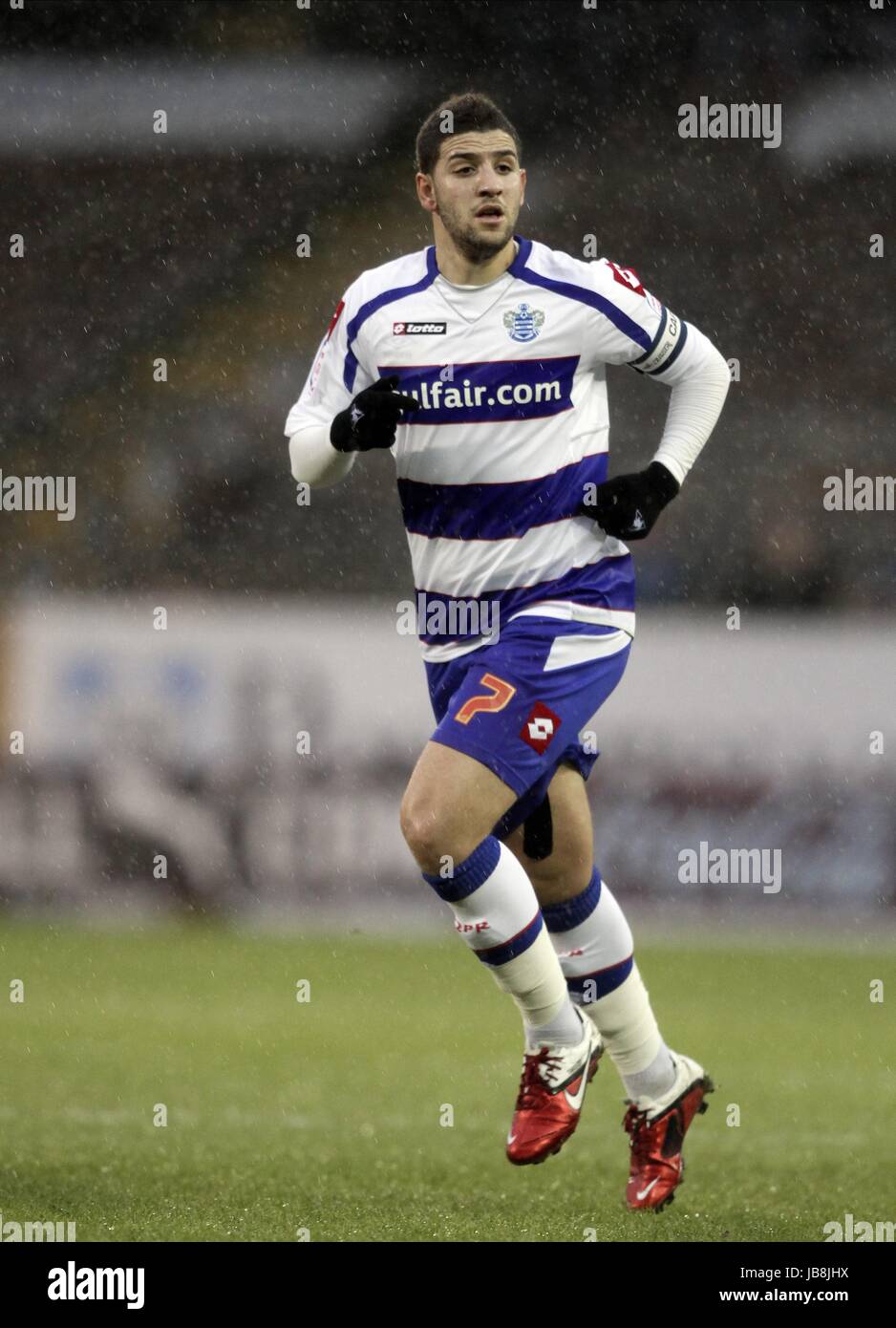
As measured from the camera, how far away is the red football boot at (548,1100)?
13.2 ft

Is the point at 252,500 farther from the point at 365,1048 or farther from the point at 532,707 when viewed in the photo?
the point at 532,707

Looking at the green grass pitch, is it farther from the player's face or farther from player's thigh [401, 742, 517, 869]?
the player's face

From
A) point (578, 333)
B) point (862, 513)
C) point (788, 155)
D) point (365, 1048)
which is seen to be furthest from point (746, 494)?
point (578, 333)

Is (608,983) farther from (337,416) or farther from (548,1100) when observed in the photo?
(337,416)

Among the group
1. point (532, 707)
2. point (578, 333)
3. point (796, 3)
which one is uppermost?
point (796, 3)

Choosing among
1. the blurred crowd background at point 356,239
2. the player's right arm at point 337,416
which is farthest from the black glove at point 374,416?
the blurred crowd background at point 356,239

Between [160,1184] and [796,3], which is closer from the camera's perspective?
[160,1184]

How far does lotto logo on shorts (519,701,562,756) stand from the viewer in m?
4.02

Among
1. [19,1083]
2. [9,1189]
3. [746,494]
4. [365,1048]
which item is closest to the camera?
[9,1189]

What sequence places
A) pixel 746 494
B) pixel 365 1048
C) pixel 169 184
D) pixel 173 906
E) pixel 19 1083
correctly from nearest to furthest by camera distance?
pixel 19 1083
pixel 365 1048
pixel 173 906
pixel 746 494
pixel 169 184

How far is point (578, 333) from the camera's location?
4211 mm

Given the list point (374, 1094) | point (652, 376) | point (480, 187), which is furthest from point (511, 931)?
point (374, 1094)

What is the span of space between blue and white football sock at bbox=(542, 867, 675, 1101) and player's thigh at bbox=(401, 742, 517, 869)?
52cm

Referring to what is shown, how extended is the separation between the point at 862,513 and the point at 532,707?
8662 mm
